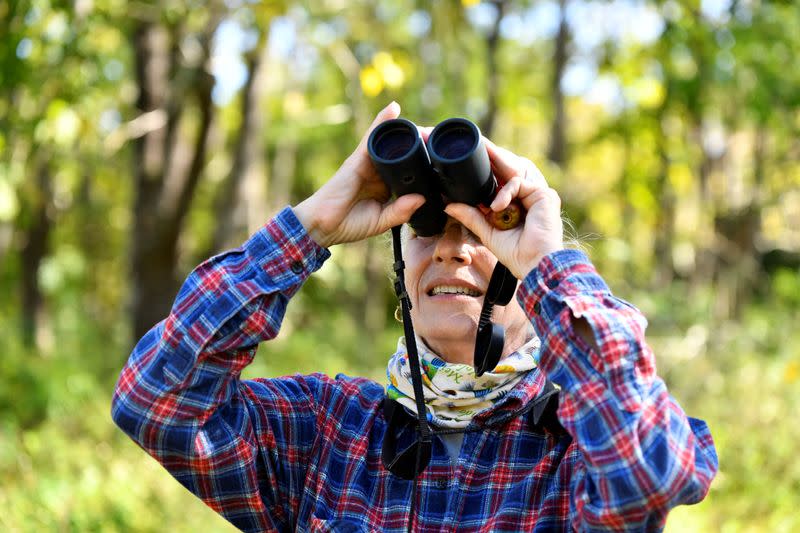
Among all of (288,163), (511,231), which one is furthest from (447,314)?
(288,163)

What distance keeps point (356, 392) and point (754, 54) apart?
6.93 m

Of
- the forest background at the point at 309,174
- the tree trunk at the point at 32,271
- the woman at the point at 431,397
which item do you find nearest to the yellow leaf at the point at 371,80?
the forest background at the point at 309,174

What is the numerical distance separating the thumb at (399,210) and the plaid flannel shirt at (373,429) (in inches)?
6.7

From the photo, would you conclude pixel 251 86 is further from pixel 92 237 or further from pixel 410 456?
pixel 92 237

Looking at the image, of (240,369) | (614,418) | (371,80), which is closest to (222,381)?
(240,369)

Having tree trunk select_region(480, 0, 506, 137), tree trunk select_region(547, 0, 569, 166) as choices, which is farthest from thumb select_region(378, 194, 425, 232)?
tree trunk select_region(547, 0, 569, 166)

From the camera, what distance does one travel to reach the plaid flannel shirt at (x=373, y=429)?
63.9 inches

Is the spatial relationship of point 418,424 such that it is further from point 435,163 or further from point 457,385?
point 435,163

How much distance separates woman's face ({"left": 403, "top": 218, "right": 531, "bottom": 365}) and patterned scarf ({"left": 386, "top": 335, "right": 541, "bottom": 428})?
0.05 meters

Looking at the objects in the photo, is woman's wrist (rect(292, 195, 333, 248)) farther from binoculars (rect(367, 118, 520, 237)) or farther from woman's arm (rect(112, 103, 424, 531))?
binoculars (rect(367, 118, 520, 237))

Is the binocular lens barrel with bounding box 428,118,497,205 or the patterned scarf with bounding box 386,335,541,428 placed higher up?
the binocular lens barrel with bounding box 428,118,497,205

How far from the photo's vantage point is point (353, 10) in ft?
21.6

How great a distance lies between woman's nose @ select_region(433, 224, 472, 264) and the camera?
2.08 meters

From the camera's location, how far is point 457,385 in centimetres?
199
